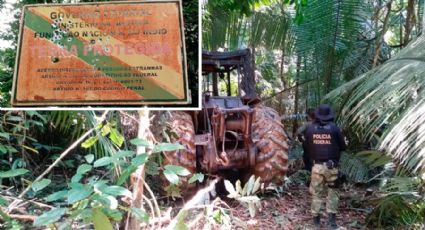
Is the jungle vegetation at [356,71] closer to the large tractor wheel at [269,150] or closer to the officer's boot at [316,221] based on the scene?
the officer's boot at [316,221]

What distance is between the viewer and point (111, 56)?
1.63 meters

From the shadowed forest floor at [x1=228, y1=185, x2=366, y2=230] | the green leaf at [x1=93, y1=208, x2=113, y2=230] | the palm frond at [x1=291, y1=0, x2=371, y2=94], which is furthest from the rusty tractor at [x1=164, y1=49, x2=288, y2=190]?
the green leaf at [x1=93, y1=208, x2=113, y2=230]

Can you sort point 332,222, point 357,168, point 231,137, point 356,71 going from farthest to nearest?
point 356,71 < point 357,168 < point 231,137 < point 332,222

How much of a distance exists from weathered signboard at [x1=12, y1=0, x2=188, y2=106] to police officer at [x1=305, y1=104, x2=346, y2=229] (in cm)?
321

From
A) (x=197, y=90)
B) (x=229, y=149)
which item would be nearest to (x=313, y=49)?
(x=229, y=149)

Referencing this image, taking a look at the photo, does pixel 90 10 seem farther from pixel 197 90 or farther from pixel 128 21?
pixel 197 90

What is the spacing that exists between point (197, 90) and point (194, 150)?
2.85 m

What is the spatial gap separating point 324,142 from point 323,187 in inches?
19.4

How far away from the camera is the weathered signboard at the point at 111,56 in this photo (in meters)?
1.62

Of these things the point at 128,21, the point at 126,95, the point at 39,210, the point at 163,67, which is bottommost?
the point at 39,210

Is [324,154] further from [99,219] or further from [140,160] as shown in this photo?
[99,219]

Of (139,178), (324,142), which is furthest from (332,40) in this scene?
(139,178)

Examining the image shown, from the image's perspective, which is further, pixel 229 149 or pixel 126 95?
pixel 229 149

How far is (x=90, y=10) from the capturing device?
5.40 feet
